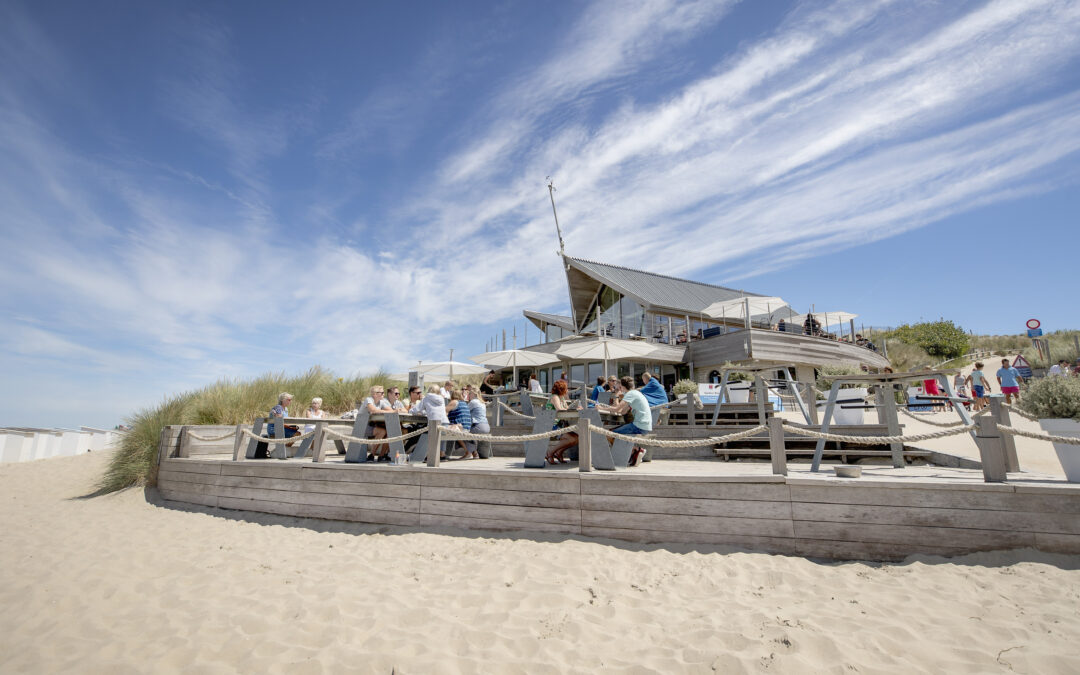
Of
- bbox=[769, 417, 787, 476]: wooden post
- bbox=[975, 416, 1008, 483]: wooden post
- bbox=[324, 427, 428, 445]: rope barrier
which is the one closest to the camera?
bbox=[975, 416, 1008, 483]: wooden post

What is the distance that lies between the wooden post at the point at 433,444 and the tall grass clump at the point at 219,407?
6153 millimetres

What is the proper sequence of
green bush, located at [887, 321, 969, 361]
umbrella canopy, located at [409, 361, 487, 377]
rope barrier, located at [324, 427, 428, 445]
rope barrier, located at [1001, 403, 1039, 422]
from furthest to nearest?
green bush, located at [887, 321, 969, 361]
umbrella canopy, located at [409, 361, 487, 377]
rope barrier, located at [324, 427, 428, 445]
rope barrier, located at [1001, 403, 1039, 422]

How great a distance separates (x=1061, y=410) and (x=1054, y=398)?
107 millimetres

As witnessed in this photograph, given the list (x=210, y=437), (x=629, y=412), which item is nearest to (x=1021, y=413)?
(x=629, y=412)

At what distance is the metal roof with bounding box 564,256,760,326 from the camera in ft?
72.8

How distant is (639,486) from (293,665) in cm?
297

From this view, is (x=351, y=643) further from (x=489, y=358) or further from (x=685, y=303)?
(x=685, y=303)

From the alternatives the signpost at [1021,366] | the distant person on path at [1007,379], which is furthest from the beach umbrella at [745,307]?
the distant person on path at [1007,379]

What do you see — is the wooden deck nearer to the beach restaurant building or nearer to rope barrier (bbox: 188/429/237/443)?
rope barrier (bbox: 188/429/237/443)

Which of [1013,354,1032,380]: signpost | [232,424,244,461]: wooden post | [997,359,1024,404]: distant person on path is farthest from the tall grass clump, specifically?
[1013,354,1032,380]: signpost

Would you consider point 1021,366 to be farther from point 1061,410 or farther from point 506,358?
point 506,358

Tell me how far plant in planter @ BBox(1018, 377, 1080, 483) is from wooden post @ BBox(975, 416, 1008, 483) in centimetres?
37

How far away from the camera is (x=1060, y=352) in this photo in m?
19.9

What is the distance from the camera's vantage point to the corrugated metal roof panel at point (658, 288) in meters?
22.2
